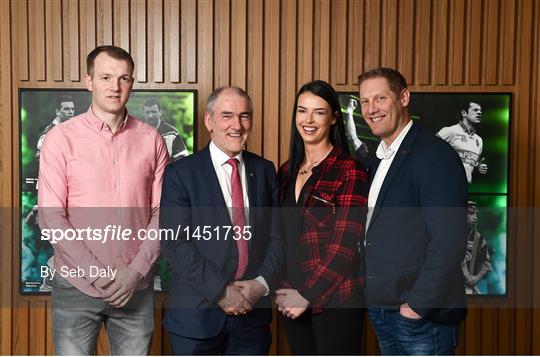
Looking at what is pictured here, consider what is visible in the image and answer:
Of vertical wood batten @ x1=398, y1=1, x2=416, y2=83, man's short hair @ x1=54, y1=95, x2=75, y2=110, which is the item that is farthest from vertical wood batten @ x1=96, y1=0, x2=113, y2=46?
vertical wood batten @ x1=398, y1=1, x2=416, y2=83

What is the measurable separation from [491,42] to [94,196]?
2467 millimetres

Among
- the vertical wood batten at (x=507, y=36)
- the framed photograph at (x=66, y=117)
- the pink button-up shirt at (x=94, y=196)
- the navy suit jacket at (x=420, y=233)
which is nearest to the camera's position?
the navy suit jacket at (x=420, y=233)

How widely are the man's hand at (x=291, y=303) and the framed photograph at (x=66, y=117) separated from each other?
50.1 inches

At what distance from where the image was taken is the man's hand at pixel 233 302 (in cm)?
256

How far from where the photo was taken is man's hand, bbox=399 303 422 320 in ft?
7.93

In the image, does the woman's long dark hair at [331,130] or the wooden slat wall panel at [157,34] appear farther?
the wooden slat wall panel at [157,34]

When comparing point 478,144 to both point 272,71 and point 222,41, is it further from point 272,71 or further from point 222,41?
point 222,41

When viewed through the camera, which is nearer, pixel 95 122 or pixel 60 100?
pixel 95 122

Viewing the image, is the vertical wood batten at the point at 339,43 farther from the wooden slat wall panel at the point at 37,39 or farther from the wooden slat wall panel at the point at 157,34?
the wooden slat wall panel at the point at 37,39

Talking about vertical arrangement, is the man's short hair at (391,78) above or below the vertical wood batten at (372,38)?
below

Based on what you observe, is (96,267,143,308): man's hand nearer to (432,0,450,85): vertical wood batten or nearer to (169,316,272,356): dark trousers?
(169,316,272,356): dark trousers

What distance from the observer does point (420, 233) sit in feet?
8.00

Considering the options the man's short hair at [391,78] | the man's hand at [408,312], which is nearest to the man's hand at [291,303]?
the man's hand at [408,312]

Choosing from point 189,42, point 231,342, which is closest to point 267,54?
point 189,42
